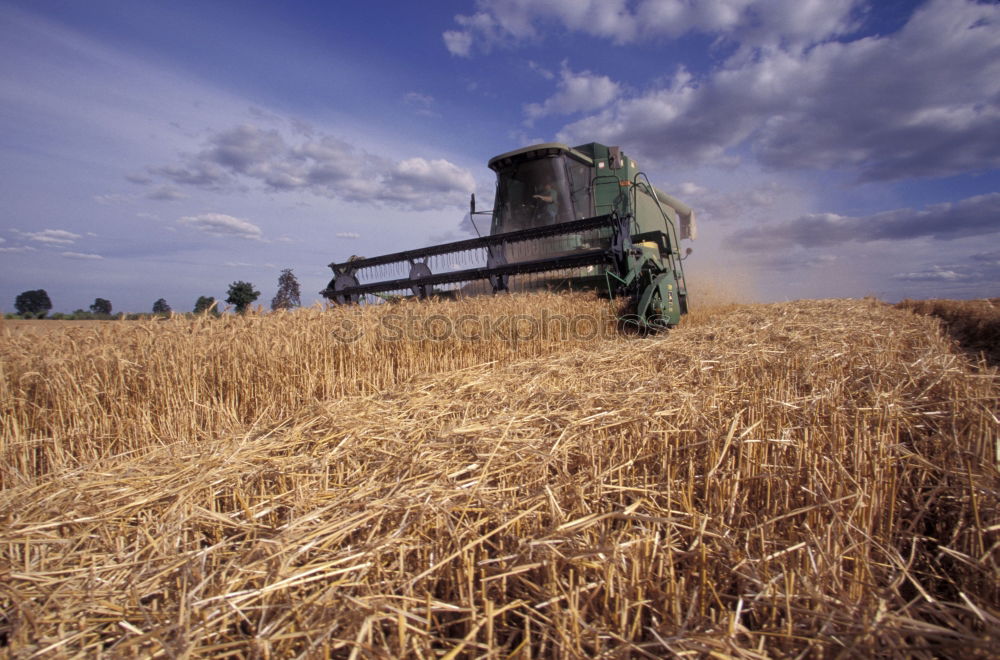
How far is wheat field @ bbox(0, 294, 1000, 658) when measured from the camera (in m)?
0.94

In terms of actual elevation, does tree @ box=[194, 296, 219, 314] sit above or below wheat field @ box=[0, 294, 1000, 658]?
above

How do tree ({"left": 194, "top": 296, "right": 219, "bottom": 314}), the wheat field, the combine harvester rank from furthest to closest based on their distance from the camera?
the combine harvester < tree ({"left": 194, "top": 296, "right": 219, "bottom": 314}) < the wheat field

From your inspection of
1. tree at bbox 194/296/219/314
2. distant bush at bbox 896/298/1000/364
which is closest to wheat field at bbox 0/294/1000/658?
tree at bbox 194/296/219/314

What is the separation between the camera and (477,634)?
3.33 ft

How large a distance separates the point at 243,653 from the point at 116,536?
0.79 meters

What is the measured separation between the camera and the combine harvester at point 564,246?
6.12 metres

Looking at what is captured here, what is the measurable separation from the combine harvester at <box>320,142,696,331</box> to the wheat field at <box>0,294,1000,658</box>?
3453mm

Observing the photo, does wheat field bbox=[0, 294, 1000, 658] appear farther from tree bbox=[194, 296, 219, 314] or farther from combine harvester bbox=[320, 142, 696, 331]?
combine harvester bbox=[320, 142, 696, 331]

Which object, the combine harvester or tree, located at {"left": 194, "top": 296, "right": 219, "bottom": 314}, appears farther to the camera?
the combine harvester

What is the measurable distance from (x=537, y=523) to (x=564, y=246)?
6.38 meters

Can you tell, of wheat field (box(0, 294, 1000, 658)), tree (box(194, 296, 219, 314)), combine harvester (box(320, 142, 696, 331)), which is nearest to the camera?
wheat field (box(0, 294, 1000, 658))

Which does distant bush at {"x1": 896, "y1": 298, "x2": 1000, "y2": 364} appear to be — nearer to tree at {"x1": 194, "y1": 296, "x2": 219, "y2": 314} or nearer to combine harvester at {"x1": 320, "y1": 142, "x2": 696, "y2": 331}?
combine harvester at {"x1": 320, "y1": 142, "x2": 696, "y2": 331}

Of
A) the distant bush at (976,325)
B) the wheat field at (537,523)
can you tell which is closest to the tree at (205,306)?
the wheat field at (537,523)

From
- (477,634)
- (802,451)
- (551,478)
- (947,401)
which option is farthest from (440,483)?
(947,401)
